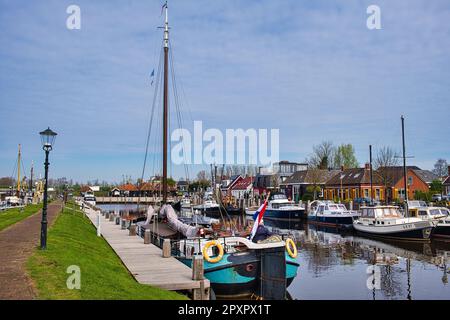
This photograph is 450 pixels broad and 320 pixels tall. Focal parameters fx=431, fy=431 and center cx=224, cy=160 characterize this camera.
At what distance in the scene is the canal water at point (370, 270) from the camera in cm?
1942

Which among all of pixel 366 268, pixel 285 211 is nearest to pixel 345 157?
pixel 285 211

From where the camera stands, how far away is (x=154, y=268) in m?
17.3

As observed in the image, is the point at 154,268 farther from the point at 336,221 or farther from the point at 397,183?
the point at 397,183

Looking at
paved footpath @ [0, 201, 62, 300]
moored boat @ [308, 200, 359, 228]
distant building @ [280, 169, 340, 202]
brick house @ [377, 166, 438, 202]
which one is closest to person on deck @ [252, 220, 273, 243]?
paved footpath @ [0, 201, 62, 300]

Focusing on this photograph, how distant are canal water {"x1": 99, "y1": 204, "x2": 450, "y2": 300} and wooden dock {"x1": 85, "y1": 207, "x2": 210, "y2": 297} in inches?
227

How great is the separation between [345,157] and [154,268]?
8658 cm

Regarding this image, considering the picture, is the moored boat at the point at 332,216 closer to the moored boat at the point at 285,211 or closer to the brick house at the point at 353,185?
the moored boat at the point at 285,211

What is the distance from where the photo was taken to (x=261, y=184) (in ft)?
352

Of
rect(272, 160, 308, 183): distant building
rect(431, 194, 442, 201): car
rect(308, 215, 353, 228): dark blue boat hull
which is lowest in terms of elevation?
rect(308, 215, 353, 228): dark blue boat hull

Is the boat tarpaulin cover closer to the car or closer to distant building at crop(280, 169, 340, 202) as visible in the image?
the car

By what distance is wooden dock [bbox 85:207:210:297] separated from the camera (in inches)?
571

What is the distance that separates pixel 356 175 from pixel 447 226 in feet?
136
